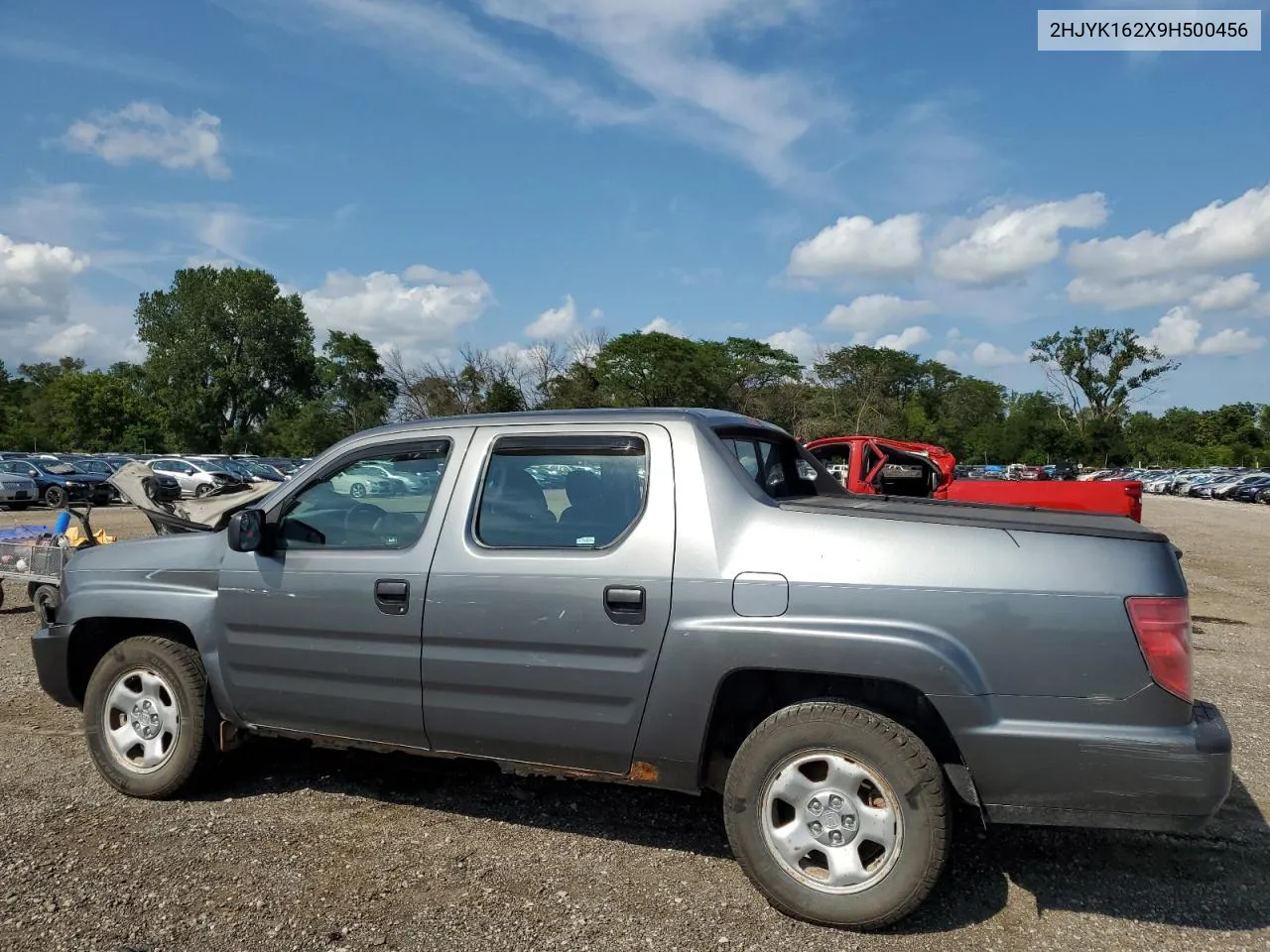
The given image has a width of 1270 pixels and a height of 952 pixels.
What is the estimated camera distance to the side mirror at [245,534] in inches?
161

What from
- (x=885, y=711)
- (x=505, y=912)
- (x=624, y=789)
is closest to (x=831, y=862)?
(x=885, y=711)

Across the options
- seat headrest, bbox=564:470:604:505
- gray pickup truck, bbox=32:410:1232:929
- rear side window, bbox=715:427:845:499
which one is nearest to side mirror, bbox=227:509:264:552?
gray pickup truck, bbox=32:410:1232:929

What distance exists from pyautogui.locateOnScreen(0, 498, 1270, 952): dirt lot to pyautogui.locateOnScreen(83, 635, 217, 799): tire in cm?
13

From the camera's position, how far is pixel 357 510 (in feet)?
13.9

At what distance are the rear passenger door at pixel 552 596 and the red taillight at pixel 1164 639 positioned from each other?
155 centimetres

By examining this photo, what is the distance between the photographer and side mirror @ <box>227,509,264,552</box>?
409cm

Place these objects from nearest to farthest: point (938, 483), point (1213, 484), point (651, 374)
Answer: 1. point (938, 483)
2. point (1213, 484)
3. point (651, 374)

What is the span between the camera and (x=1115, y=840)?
4.07m

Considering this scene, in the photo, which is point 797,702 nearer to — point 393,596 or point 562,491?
point 562,491

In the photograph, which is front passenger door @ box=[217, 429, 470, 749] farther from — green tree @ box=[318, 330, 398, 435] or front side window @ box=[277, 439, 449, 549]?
green tree @ box=[318, 330, 398, 435]

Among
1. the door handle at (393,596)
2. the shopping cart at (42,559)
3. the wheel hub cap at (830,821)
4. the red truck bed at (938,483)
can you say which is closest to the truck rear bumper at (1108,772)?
the wheel hub cap at (830,821)

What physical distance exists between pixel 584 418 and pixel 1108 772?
2.29 m

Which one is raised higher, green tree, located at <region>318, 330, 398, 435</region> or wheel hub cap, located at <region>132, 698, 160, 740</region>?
green tree, located at <region>318, 330, 398, 435</region>

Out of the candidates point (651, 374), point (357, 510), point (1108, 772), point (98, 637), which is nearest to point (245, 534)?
point (357, 510)
